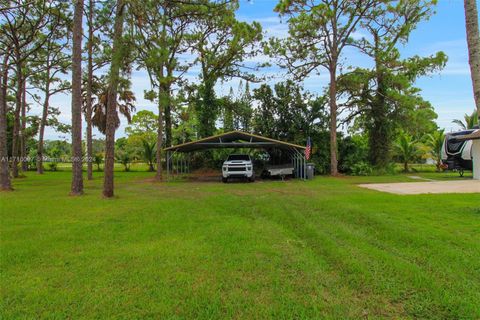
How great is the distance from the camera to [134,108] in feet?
131

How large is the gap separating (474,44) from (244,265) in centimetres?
718

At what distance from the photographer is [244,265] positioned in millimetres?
4289

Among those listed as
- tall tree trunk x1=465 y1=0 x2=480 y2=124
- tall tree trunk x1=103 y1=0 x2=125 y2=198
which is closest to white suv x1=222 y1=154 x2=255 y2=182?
tall tree trunk x1=103 y1=0 x2=125 y2=198

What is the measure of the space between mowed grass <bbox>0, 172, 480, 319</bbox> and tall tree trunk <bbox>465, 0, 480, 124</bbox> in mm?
2883

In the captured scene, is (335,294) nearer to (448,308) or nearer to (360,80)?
(448,308)

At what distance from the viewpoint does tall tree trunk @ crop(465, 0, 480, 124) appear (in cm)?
723

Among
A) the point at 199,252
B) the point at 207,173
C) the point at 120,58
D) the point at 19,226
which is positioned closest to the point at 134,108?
the point at 207,173

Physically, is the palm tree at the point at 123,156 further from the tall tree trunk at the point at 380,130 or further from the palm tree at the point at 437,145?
the palm tree at the point at 437,145

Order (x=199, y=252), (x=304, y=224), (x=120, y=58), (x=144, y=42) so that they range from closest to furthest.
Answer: (x=199, y=252) < (x=304, y=224) < (x=120, y=58) < (x=144, y=42)

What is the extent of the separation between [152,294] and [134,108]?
39.2 meters

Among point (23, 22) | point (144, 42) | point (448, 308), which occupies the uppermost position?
point (23, 22)

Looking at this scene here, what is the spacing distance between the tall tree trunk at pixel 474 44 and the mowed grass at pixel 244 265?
2883mm

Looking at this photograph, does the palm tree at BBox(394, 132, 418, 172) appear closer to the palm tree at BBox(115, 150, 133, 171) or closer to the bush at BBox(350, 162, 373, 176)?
the bush at BBox(350, 162, 373, 176)

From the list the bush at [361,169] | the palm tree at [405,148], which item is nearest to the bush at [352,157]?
the bush at [361,169]
